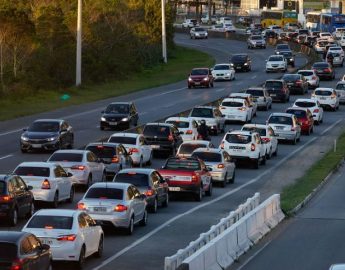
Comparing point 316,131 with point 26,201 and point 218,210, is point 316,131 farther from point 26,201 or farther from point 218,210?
point 26,201

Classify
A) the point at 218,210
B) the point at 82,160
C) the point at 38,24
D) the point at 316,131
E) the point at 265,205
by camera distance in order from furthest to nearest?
the point at 38,24, the point at 316,131, the point at 82,160, the point at 218,210, the point at 265,205

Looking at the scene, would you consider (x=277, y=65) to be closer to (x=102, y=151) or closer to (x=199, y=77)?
(x=199, y=77)

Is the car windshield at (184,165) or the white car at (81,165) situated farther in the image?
the white car at (81,165)

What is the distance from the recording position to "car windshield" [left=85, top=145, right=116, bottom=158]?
39.4 meters

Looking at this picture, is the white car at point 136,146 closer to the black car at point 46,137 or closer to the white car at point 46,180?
the black car at point 46,137

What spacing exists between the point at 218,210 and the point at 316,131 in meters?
27.1

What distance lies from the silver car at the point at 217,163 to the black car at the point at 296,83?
3655cm

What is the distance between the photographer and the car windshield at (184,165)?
3588 cm

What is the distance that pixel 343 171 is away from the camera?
45.2m

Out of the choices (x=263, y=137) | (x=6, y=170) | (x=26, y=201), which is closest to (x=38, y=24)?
(x=263, y=137)

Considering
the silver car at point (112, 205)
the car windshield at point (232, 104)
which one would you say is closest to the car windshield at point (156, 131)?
the car windshield at point (232, 104)

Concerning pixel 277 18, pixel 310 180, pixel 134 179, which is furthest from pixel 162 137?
pixel 277 18

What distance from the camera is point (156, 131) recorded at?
1863 inches

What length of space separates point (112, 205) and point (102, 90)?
5272 cm
